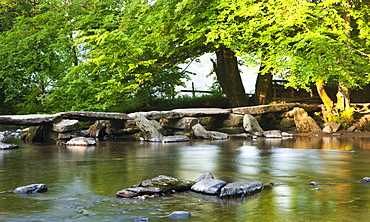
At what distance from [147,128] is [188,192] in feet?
32.2

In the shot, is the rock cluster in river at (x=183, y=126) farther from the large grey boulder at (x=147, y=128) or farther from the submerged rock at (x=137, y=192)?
the submerged rock at (x=137, y=192)

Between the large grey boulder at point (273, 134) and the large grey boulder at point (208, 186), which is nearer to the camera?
the large grey boulder at point (208, 186)

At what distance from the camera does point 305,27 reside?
1555cm

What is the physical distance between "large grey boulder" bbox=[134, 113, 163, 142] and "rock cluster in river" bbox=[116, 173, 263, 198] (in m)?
9.32

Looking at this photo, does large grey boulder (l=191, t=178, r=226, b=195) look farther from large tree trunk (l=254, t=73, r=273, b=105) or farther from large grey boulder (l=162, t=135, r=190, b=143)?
large tree trunk (l=254, t=73, r=273, b=105)

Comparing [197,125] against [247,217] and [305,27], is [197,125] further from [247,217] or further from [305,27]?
[247,217]

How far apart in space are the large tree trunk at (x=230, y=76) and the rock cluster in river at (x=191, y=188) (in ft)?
48.0

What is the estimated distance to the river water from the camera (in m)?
3.64

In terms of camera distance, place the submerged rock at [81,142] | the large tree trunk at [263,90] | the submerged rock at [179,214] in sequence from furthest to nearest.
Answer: the large tree trunk at [263,90], the submerged rock at [81,142], the submerged rock at [179,214]

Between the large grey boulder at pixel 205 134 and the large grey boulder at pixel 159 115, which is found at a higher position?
the large grey boulder at pixel 159 115

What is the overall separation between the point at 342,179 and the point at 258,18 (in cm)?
1072

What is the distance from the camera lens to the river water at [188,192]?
3.64m

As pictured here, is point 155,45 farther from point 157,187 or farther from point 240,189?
point 240,189

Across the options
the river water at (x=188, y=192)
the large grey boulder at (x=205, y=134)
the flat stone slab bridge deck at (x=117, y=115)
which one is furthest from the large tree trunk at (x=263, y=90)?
the river water at (x=188, y=192)
